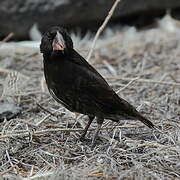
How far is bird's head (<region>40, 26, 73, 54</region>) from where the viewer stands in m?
3.19

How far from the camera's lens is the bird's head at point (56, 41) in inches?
125

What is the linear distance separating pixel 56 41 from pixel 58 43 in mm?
23

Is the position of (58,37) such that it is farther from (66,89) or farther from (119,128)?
(119,128)

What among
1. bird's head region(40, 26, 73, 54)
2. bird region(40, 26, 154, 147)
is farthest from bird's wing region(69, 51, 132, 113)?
bird's head region(40, 26, 73, 54)

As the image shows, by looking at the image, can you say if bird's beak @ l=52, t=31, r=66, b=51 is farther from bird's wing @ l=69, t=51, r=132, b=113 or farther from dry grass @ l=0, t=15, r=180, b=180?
dry grass @ l=0, t=15, r=180, b=180

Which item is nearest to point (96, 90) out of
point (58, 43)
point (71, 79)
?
point (71, 79)

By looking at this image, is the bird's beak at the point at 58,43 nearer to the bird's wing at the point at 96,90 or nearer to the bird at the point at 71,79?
the bird at the point at 71,79

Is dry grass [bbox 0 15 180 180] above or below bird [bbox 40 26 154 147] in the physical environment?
below

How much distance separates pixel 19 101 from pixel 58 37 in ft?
4.67

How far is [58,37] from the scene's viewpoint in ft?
10.5

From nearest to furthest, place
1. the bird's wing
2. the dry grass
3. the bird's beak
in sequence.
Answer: the dry grass < the bird's beak < the bird's wing

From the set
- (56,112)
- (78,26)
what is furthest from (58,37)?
(78,26)

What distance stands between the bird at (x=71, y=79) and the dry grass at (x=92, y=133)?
267 mm

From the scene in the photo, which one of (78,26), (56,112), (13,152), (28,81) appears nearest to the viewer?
(13,152)
